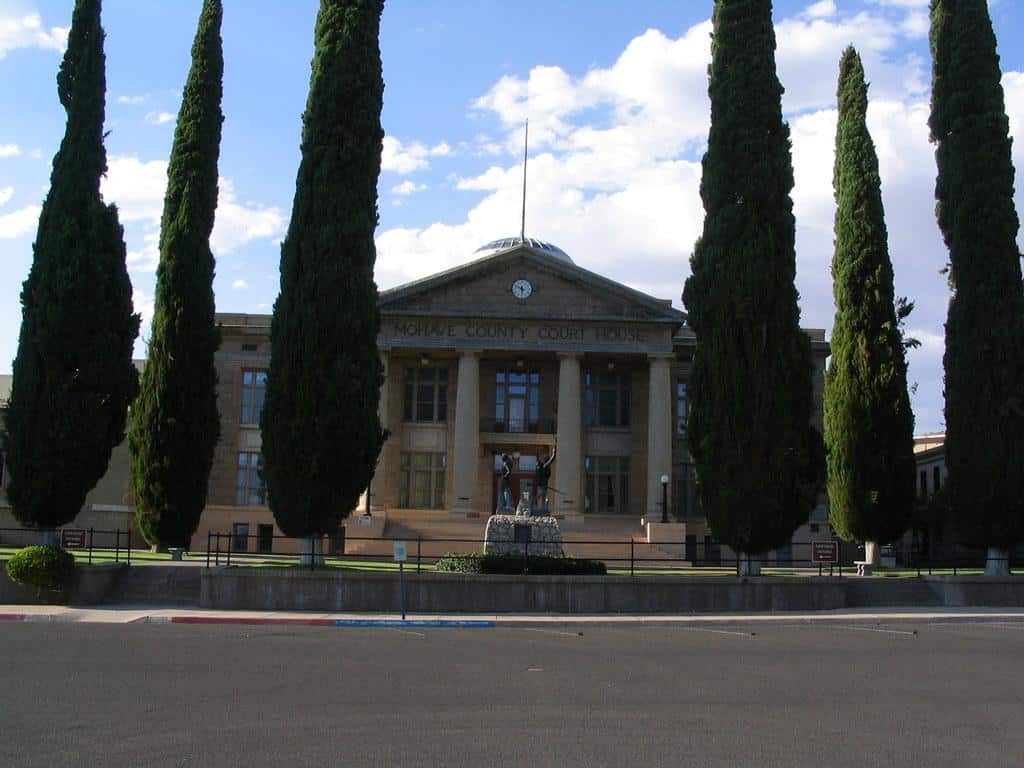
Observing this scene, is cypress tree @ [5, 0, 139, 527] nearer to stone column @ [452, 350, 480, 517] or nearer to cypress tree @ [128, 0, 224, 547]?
cypress tree @ [128, 0, 224, 547]

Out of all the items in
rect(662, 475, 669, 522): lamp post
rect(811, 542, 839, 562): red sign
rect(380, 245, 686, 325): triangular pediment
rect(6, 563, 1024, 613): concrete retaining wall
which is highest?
rect(380, 245, 686, 325): triangular pediment

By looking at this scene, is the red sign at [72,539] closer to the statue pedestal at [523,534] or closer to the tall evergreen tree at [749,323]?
the statue pedestal at [523,534]

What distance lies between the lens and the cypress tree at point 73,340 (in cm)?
2302

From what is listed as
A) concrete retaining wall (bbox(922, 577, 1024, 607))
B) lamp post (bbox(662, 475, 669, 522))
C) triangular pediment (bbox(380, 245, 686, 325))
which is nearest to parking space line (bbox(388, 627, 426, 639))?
concrete retaining wall (bbox(922, 577, 1024, 607))

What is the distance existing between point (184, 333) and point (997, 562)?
20.6m

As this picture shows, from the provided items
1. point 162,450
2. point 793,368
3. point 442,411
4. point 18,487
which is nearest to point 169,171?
point 162,450

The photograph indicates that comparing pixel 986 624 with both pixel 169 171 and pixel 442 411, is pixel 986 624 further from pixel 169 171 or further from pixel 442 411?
pixel 442 411

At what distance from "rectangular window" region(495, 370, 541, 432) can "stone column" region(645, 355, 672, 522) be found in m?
5.05

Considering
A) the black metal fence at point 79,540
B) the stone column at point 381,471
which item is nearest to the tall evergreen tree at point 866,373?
the stone column at point 381,471

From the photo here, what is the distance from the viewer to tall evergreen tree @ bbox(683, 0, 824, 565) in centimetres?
2450

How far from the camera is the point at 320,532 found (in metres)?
24.4

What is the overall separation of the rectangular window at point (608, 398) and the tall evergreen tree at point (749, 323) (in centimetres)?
2080

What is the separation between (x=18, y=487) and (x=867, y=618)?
681 inches

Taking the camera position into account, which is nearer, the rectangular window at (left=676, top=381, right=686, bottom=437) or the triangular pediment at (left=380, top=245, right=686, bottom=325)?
the triangular pediment at (left=380, top=245, right=686, bottom=325)
